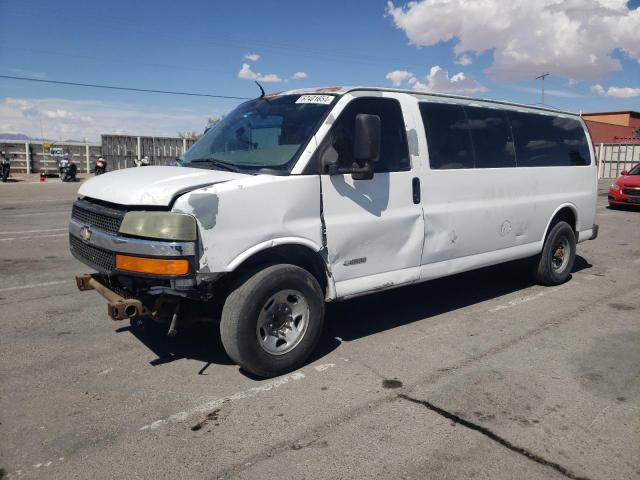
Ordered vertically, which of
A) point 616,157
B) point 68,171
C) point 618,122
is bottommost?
point 68,171

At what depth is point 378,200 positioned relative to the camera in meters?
4.44

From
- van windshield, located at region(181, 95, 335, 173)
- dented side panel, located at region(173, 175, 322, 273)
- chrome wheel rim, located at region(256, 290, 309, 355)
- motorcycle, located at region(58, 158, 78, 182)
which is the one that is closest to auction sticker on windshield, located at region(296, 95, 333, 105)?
van windshield, located at region(181, 95, 335, 173)

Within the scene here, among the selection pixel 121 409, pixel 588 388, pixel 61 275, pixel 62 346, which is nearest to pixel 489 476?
pixel 588 388

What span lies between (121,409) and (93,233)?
4.18ft

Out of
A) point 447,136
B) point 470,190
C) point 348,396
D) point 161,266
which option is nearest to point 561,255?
point 470,190

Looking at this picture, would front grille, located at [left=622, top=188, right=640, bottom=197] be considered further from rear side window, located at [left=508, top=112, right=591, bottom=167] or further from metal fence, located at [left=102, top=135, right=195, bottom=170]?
metal fence, located at [left=102, top=135, right=195, bottom=170]

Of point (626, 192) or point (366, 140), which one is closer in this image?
point (366, 140)

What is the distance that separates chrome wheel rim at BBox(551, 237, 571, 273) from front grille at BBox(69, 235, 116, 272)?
17.4 ft

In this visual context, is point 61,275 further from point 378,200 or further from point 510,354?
point 510,354

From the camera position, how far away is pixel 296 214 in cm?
393

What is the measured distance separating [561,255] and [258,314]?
472 cm

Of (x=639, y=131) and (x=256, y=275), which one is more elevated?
(x=639, y=131)

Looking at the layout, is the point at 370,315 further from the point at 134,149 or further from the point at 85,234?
the point at 134,149

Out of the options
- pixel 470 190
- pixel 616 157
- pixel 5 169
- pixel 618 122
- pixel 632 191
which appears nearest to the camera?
pixel 470 190
